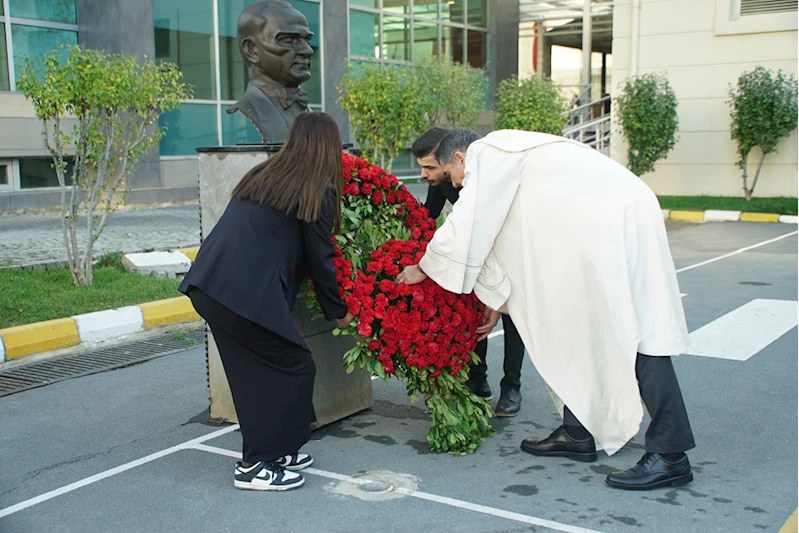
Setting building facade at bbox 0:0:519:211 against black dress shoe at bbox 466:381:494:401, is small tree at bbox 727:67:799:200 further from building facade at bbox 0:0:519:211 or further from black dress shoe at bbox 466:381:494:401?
black dress shoe at bbox 466:381:494:401

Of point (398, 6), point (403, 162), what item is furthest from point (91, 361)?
point (398, 6)

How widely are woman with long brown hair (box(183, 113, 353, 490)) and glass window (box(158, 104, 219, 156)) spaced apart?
1223cm

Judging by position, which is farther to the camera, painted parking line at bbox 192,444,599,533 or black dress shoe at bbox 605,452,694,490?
black dress shoe at bbox 605,452,694,490

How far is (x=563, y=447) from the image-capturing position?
4320mm

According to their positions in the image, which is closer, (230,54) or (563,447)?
(563,447)

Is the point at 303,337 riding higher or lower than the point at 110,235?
higher

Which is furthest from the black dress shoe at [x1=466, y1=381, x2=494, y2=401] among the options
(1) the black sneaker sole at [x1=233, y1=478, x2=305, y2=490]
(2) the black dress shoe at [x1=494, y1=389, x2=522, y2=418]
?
(1) the black sneaker sole at [x1=233, y1=478, x2=305, y2=490]

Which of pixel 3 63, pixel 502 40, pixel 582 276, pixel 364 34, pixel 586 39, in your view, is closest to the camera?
pixel 582 276

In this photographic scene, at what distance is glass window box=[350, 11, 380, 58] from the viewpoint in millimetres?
20156

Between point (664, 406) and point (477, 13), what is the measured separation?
71.6 ft

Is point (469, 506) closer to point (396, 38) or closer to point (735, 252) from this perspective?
point (735, 252)

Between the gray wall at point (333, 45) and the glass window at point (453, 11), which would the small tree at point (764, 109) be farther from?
the glass window at point (453, 11)

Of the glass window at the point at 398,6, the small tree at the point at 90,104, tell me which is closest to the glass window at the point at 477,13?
the glass window at the point at 398,6

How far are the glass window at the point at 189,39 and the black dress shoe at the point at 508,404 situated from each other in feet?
40.5
